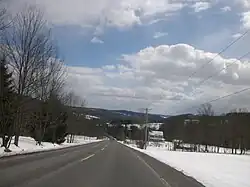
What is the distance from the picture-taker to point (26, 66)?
40.3 meters

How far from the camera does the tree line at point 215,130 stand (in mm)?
103500

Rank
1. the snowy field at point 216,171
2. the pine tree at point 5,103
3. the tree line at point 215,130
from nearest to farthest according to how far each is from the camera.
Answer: the snowy field at point 216,171
the pine tree at point 5,103
the tree line at point 215,130

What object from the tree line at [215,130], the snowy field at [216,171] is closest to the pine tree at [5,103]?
the snowy field at [216,171]

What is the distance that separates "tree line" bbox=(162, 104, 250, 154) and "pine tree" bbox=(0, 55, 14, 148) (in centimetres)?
7012

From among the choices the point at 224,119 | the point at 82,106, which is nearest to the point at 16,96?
the point at 82,106

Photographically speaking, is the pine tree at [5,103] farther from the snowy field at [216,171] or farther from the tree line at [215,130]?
the tree line at [215,130]

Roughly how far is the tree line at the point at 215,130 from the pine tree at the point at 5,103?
230ft

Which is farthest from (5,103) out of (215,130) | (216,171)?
(215,130)

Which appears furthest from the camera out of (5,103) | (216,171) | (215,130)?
(215,130)

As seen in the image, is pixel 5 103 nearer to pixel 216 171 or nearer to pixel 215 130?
pixel 216 171

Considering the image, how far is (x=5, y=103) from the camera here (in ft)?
124

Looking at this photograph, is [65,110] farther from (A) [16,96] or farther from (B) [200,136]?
(B) [200,136]

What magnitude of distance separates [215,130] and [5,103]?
82.4 m

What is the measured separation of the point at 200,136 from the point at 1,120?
268 ft
